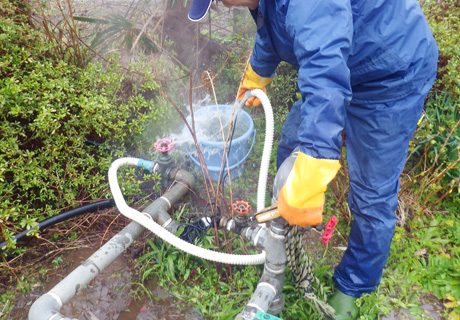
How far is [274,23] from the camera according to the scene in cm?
172

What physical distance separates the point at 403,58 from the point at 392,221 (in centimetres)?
101

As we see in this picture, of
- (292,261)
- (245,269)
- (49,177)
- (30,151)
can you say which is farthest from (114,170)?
(292,261)

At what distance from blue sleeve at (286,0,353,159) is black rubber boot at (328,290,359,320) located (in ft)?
4.08

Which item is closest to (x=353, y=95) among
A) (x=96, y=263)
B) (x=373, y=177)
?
(x=373, y=177)

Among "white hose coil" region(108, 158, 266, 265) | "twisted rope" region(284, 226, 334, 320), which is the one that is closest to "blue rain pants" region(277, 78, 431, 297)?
"twisted rope" region(284, 226, 334, 320)

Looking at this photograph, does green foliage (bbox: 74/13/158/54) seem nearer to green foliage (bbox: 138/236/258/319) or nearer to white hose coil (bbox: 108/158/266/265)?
white hose coil (bbox: 108/158/266/265)

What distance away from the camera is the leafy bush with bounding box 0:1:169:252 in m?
2.14

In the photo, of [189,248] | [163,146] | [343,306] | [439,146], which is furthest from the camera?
[439,146]

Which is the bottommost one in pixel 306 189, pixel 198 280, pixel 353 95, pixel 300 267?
pixel 198 280

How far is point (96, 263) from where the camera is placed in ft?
6.05

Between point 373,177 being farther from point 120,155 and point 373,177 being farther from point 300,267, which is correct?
point 120,155

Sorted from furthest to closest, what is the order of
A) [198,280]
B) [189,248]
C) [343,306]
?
[198,280] < [343,306] < [189,248]

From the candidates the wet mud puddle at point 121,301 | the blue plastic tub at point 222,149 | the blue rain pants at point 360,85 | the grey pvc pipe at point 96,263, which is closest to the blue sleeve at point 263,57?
the blue rain pants at point 360,85

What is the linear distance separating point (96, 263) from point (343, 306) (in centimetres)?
165
